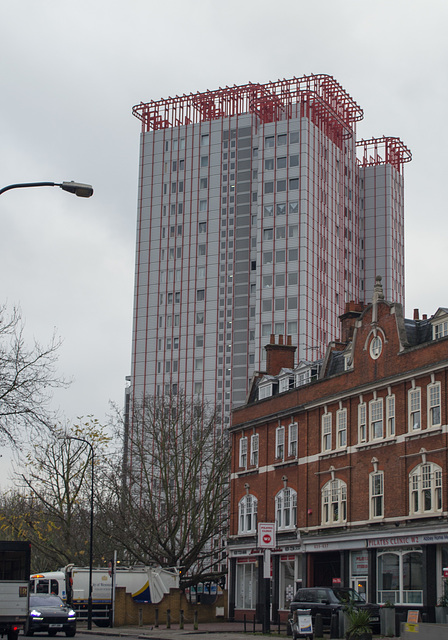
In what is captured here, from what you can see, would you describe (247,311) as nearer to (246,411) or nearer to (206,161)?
(206,161)

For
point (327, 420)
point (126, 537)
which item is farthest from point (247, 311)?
point (327, 420)

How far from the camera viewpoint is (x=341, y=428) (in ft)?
148

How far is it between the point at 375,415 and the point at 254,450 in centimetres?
1183

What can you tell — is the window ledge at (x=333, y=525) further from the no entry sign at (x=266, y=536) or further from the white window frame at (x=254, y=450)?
the white window frame at (x=254, y=450)

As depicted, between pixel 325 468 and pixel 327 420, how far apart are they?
2.27m

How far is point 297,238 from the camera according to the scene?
11000 cm

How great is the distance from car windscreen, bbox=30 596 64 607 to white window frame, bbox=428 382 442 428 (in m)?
17.0

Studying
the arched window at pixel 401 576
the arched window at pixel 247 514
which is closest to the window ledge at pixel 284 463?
the arched window at pixel 247 514

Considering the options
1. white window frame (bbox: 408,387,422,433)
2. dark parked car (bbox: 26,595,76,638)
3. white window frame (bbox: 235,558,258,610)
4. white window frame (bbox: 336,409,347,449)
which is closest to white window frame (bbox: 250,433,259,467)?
white window frame (bbox: 235,558,258,610)

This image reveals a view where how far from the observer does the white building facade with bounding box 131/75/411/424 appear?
11100 centimetres

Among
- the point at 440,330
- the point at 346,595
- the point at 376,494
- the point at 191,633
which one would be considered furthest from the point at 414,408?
the point at 191,633

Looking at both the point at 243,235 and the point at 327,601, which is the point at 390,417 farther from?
the point at 243,235

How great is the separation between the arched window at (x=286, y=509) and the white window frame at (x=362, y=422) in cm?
647

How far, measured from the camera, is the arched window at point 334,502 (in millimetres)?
44031
